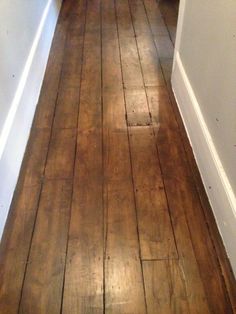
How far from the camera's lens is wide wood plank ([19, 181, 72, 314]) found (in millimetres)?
1057

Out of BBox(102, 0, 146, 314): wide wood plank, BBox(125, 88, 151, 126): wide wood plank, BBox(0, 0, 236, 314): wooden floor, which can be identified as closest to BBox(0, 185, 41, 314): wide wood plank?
BBox(0, 0, 236, 314): wooden floor

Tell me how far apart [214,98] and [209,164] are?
0.28 m

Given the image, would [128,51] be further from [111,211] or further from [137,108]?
[111,211]

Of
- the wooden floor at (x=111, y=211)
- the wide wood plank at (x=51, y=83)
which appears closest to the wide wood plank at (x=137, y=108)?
the wooden floor at (x=111, y=211)

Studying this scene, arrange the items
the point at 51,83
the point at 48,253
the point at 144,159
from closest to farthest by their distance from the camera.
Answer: the point at 48,253 < the point at 144,159 < the point at 51,83

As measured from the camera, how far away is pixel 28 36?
6.32 feet

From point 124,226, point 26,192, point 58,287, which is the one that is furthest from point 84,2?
point 58,287

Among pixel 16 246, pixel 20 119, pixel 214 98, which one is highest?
pixel 214 98

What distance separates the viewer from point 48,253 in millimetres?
1186

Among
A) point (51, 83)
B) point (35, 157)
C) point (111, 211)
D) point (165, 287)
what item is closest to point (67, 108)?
point (51, 83)

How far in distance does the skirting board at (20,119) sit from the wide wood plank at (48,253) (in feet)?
0.50

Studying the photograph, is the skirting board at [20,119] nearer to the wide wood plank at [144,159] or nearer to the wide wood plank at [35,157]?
the wide wood plank at [35,157]

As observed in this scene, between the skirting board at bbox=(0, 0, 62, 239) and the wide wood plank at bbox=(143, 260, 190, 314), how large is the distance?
62cm

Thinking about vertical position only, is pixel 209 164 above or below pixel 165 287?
above
